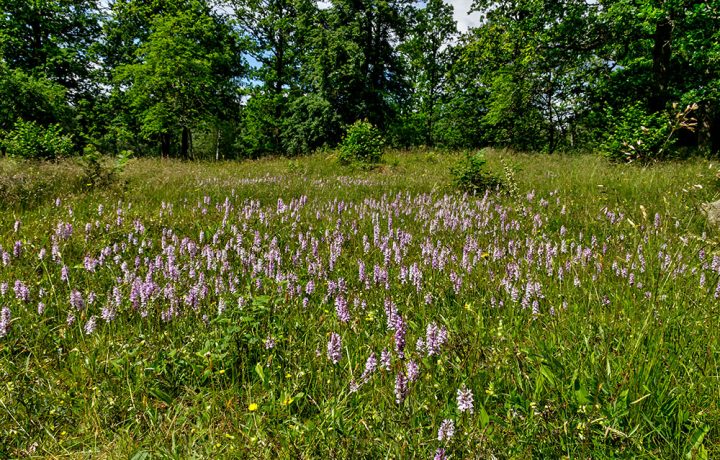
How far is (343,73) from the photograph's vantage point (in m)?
23.2

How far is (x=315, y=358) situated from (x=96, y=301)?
190 cm

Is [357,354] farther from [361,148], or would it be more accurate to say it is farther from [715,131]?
[715,131]

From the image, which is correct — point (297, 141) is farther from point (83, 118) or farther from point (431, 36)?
point (431, 36)

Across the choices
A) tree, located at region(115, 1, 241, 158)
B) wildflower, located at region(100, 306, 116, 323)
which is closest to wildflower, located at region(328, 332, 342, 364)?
wildflower, located at region(100, 306, 116, 323)

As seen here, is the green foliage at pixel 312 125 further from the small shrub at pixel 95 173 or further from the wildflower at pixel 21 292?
the wildflower at pixel 21 292

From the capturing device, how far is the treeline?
16.6 metres

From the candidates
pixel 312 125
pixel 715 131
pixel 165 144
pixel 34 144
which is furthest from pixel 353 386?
pixel 165 144

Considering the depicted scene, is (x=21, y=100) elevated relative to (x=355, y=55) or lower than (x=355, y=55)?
lower

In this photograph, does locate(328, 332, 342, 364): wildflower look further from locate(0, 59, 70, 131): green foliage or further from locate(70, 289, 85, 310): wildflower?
locate(0, 59, 70, 131): green foliage

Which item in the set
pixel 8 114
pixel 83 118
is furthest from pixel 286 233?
pixel 83 118

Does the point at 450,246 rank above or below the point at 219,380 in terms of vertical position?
above

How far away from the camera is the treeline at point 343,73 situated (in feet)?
54.6

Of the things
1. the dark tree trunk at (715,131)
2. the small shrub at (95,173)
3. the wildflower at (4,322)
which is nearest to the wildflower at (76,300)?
the wildflower at (4,322)

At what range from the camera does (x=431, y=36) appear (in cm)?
4212
